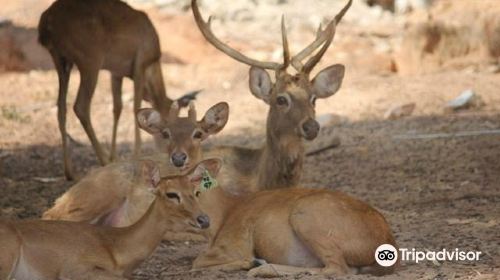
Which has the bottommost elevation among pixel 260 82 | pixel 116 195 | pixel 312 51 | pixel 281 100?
pixel 116 195

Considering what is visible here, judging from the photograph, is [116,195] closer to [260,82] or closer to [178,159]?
[178,159]

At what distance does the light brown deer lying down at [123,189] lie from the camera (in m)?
9.03

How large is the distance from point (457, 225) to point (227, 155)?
194 cm

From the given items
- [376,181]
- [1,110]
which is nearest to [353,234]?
[376,181]

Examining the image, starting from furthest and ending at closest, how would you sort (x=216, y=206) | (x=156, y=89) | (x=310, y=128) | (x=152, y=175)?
(x=156, y=89)
(x=310, y=128)
(x=216, y=206)
(x=152, y=175)

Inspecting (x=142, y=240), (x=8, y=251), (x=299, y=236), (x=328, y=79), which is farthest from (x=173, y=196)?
(x=328, y=79)

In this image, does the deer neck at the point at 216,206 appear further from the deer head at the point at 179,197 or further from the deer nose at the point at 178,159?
the deer head at the point at 179,197

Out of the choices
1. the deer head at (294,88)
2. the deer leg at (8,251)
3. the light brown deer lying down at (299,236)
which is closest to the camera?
the deer leg at (8,251)

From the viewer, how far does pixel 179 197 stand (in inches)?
288

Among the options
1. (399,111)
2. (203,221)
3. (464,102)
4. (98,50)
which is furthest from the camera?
(399,111)

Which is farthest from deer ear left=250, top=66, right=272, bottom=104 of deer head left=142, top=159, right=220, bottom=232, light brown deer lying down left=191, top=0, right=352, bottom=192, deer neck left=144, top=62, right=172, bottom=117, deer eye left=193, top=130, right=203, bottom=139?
deer neck left=144, top=62, right=172, bottom=117

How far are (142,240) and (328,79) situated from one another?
110 inches

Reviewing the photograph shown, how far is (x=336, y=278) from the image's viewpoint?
7.20 metres

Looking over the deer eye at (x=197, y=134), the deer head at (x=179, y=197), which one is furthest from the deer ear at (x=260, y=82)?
the deer head at (x=179, y=197)
